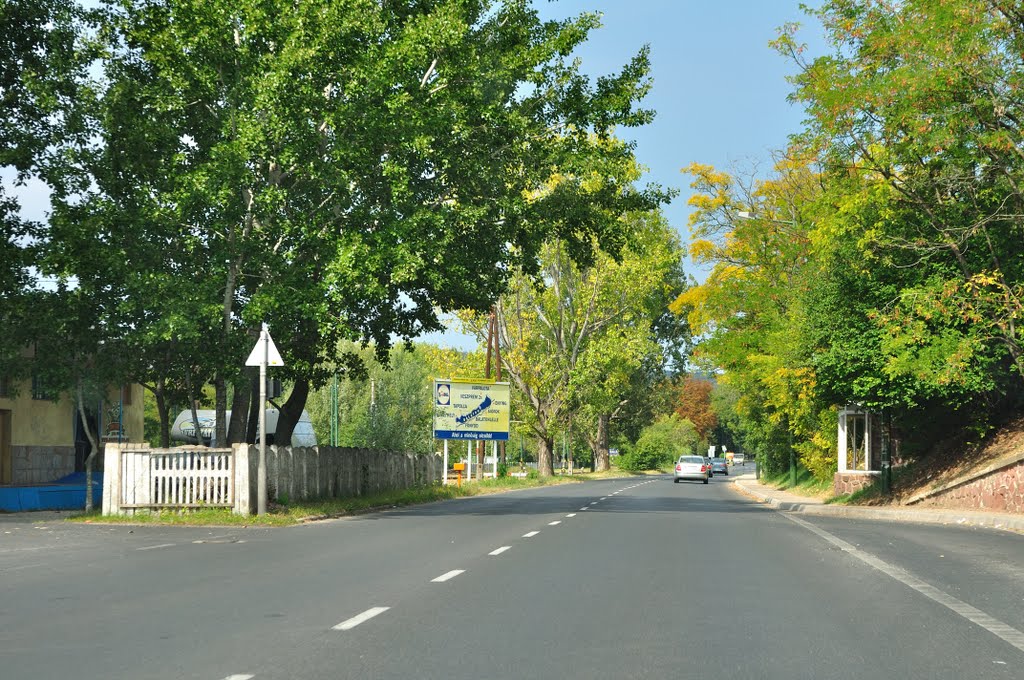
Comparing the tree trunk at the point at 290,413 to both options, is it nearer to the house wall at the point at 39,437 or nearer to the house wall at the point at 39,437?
the house wall at the point at 39,437

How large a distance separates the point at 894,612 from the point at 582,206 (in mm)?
21095

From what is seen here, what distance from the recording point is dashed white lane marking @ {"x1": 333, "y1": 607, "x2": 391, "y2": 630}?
932 cm

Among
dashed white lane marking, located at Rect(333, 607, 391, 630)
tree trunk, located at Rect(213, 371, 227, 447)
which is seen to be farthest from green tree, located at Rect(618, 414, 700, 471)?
dashed white lane marking, located at Rect(333, 607, 391, 630)

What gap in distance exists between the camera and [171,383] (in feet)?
96.1

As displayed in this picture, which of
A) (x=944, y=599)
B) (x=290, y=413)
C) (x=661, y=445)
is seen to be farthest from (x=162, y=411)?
(x=661, y=445)

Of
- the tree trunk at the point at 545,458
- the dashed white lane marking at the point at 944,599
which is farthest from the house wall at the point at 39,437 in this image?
the tree trunk at the point at 545,458

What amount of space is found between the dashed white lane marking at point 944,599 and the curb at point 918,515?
876cm

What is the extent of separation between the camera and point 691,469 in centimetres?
7469

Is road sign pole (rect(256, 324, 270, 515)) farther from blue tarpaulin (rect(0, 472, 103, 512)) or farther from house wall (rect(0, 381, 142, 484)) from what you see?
house wall (rect(0, 381, 142, 484))

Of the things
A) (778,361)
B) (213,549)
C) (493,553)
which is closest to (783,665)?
(493,553)

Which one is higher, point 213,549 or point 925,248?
point 925,248

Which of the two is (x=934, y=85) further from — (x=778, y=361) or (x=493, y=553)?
(x=778, y=361)

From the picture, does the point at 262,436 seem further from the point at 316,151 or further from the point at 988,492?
the point at 988,492

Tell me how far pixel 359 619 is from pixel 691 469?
217ft
